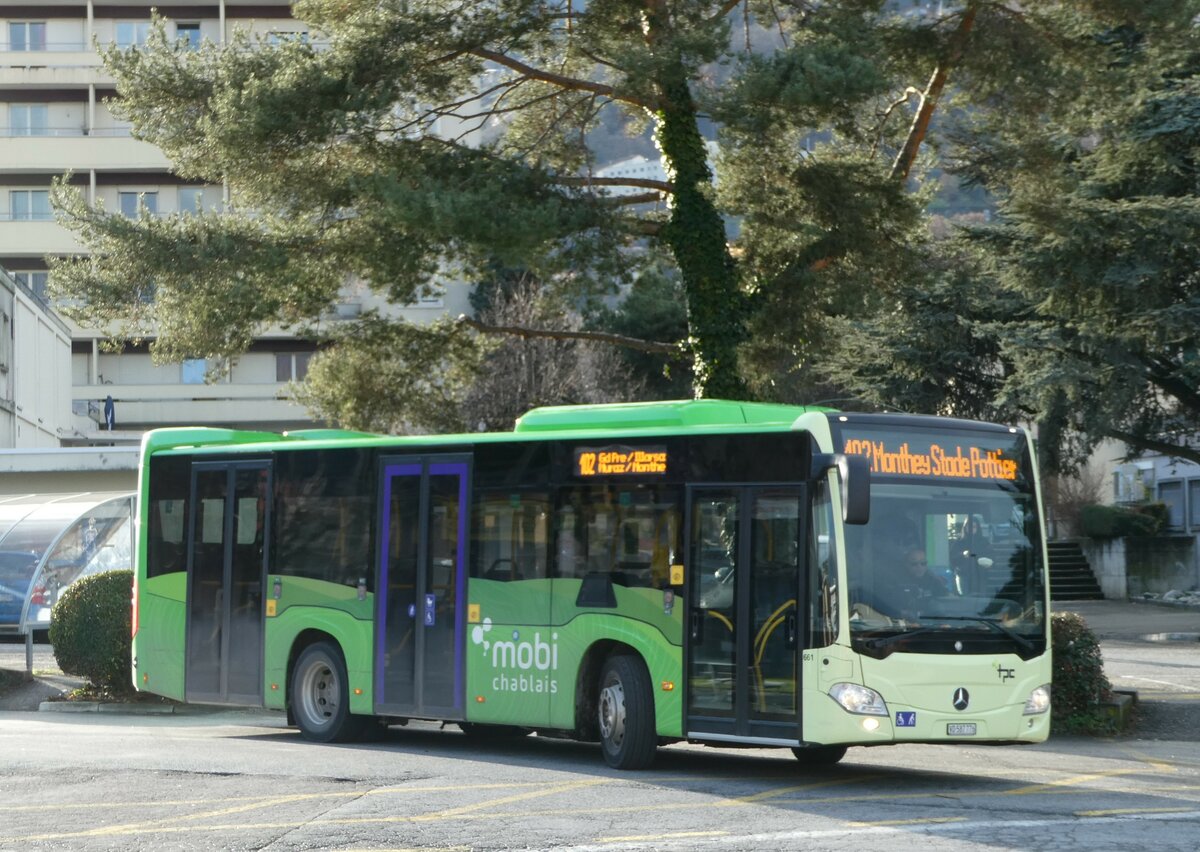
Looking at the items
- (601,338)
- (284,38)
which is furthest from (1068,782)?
(284,38)

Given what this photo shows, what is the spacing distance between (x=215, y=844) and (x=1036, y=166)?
16.2 m

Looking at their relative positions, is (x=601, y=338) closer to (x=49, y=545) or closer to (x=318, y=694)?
(x=318, y=694)

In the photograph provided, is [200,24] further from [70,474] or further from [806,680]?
[806,680]

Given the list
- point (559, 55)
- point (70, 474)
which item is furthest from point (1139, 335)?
point (70, 474)

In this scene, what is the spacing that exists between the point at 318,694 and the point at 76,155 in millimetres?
58427

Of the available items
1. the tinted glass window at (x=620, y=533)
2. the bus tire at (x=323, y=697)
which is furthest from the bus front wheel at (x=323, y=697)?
the tinted glass window at (x=620, y=533)

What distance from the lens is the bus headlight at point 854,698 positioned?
39.9 feet

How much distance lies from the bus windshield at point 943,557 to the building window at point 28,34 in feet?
224

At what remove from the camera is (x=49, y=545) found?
2780cm

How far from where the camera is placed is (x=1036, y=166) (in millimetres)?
22672

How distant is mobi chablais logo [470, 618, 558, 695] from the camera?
14242mm

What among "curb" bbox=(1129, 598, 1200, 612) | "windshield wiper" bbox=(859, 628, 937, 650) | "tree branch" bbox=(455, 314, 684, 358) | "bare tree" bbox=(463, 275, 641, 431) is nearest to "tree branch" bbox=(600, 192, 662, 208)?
"tree branch" bbox=(455, 314, 684, 358)

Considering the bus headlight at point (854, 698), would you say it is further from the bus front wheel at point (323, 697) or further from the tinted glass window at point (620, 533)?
the bus front wheel at point (323, 697)

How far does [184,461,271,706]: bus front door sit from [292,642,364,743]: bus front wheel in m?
0.58
